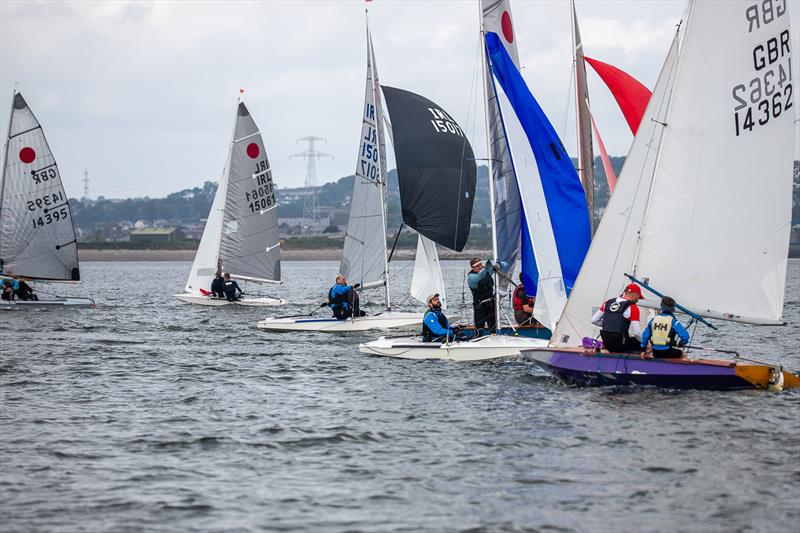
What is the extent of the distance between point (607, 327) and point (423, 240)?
906 cm

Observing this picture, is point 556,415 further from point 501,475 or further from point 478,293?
point 478,293

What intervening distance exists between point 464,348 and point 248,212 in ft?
56.3

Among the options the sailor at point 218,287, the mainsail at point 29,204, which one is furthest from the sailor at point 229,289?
the mainsail at point 29,204

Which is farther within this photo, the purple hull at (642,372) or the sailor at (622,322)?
the sailor at (622,322)

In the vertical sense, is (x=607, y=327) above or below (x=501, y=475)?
above

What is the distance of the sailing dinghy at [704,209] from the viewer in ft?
46.0

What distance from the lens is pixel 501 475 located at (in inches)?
411

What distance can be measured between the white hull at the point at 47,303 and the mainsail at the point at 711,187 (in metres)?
19.8

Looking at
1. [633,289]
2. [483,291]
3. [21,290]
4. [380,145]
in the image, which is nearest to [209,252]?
[21,290]

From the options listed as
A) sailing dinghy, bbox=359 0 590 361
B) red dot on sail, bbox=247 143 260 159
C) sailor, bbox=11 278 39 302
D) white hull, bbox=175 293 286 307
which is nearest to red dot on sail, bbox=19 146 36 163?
sailor, bbox=11 278 39 302

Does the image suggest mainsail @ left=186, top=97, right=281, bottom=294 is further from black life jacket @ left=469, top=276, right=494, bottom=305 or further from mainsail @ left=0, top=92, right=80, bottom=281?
black life jacket @ left=469, top=276, right=494, bottom=305

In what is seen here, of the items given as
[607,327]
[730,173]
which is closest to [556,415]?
[607,327]

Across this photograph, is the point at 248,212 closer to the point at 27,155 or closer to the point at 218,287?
the point at 218,287

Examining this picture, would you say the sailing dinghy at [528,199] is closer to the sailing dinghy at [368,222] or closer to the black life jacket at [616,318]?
the black life jacket at [616,318]
